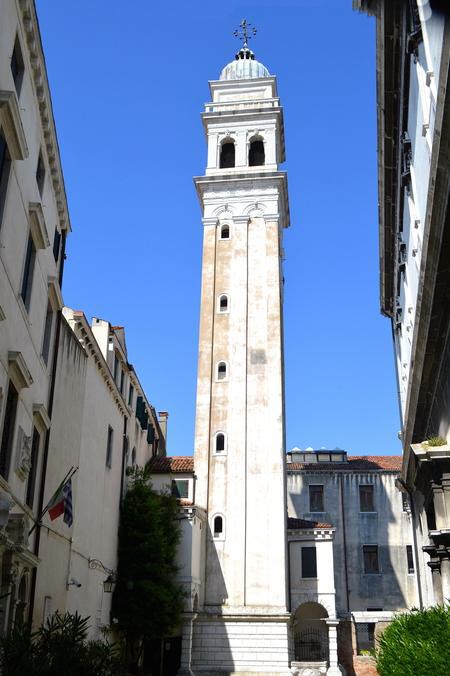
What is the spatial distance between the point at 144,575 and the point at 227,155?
95.7 feet

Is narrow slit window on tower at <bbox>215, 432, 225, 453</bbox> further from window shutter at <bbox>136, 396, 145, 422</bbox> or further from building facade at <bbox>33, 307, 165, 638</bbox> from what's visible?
building facade at <bbox>33, 307, 165, 638</bbox>

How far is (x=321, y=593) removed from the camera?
39.2m

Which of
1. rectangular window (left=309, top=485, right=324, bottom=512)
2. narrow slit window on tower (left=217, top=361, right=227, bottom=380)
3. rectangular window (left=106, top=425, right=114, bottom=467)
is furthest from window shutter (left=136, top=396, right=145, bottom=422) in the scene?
rectangular window (left=309, top=485, right=324, bottom=512)

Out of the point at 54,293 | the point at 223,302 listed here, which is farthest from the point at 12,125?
the point at 223,302

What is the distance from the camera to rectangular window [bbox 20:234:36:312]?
16.5 m

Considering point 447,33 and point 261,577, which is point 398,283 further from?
point 261,577

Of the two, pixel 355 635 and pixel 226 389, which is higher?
pixel 226 389

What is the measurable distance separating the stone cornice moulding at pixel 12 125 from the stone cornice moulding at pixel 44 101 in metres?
2.55

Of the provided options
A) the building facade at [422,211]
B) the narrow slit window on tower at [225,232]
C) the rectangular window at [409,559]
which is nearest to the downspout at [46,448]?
the building facade at [422,211]

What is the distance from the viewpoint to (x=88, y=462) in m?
25.7

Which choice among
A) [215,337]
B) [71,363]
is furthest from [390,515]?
[71,363]

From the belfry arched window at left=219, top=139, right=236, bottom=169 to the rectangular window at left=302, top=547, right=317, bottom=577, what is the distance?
991 inches

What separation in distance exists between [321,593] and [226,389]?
12139 mm

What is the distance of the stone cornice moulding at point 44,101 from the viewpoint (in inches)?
599
